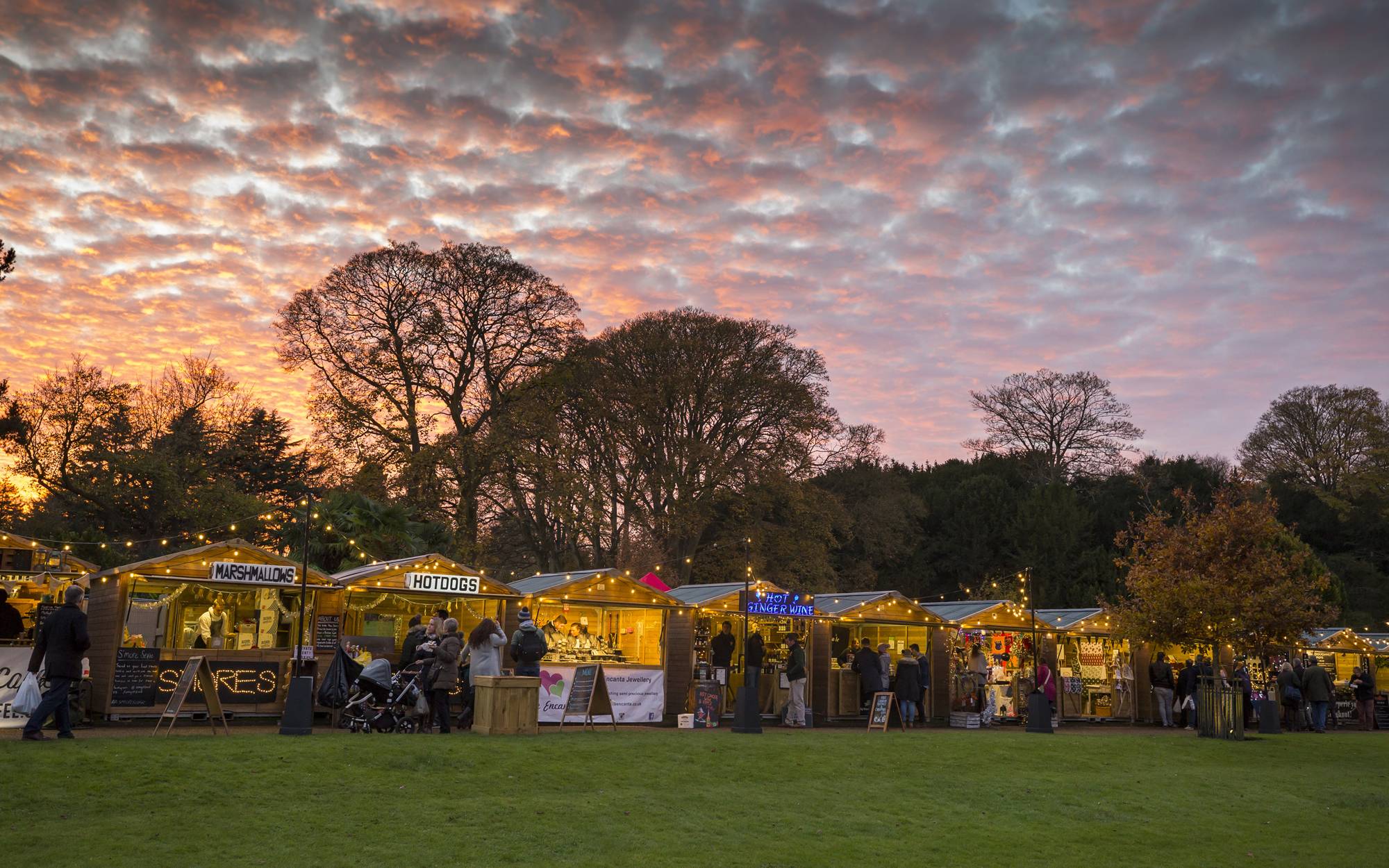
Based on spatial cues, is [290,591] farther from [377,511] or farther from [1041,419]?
[1041,419]

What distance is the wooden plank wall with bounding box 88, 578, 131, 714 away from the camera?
49.4 ft

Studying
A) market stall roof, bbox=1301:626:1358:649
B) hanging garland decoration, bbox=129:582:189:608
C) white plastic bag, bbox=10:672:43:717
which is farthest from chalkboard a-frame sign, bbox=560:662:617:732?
market stall roof, bbox=1301:626:1358:649

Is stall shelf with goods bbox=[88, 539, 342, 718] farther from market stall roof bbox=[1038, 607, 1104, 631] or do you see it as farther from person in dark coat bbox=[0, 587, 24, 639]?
market stall roof bbox=[1038, 607, 1104, 631]

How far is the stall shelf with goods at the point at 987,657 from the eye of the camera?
22.5 metres

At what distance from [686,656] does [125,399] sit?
80.0 ft

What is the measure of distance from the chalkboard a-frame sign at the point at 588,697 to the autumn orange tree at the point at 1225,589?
10.4 meters

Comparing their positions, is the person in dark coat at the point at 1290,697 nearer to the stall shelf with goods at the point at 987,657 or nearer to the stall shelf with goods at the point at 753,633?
the stall shelf with goods at the point at 987,657

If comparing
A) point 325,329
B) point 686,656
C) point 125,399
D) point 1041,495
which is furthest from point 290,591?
point 1041,495

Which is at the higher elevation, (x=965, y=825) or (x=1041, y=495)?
(x=1041, y=495)

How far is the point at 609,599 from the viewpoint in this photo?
62.3ft

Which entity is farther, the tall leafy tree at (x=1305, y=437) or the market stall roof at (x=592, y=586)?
the tall leafy tree at (x=1305, y=437)

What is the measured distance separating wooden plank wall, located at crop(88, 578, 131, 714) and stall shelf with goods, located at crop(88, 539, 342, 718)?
2 cm

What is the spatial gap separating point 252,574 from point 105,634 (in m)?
2.06

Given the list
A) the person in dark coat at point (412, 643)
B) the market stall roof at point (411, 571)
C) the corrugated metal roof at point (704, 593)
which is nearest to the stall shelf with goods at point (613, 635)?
the market stall roof at point (411, 571)
